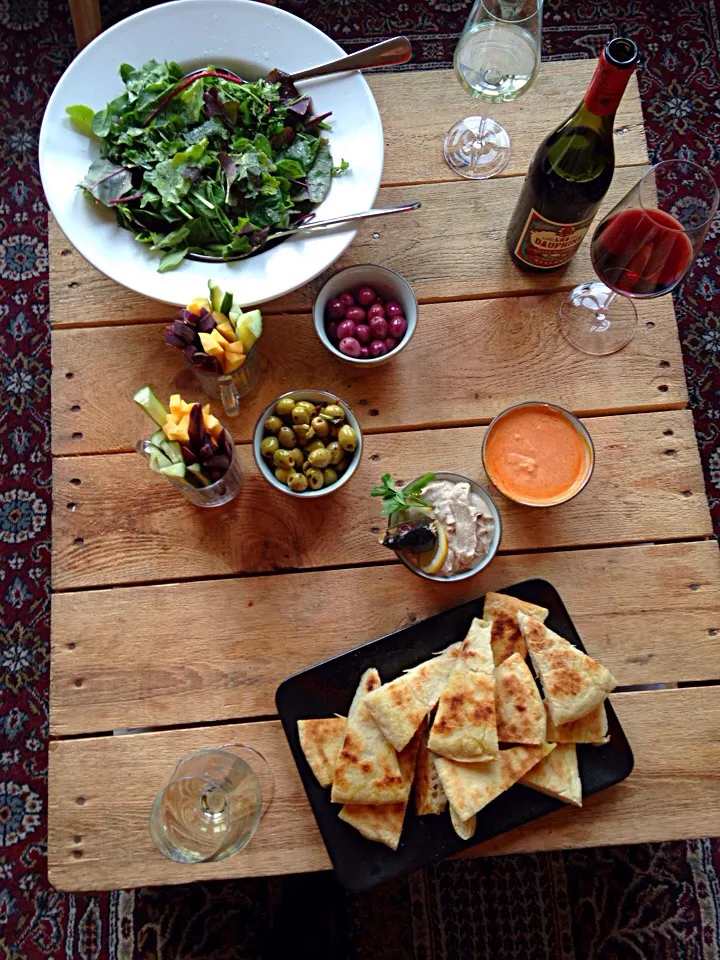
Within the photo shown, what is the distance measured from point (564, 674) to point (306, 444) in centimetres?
51

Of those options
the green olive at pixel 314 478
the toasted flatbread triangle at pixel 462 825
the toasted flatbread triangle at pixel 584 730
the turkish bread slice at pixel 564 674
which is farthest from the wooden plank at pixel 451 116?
the toasted flatbread triangle at pixel 462 825

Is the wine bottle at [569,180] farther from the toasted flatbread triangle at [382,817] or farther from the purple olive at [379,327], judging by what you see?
the toasted flatbread triangle at [382,817]

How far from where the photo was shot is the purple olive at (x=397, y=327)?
4.07ft

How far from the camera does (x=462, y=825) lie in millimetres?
1108

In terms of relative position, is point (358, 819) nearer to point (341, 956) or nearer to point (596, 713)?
point (596, 713)

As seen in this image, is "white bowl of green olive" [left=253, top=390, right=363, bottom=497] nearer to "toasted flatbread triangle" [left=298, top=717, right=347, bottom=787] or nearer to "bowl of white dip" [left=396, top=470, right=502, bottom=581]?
"bowl of white dip" [left=396, top=470, right=502, bottom=581]

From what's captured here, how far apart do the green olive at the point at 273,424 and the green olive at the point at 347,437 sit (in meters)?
0.10

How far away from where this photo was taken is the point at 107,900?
1790mm

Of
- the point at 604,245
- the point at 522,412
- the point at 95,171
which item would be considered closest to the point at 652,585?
the point at 522,412

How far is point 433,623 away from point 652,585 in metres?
0.36

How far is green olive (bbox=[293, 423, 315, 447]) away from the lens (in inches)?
46.5

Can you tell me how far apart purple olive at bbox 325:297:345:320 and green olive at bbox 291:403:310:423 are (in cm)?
17

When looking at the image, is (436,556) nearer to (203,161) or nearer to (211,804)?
(211,804)


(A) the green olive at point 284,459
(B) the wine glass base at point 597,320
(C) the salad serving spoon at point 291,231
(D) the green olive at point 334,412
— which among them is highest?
(C) the salad serving spoon at point 291,231
